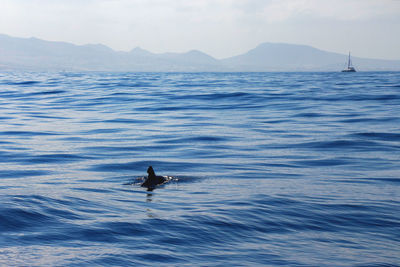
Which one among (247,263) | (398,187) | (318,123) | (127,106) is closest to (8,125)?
(127,106)

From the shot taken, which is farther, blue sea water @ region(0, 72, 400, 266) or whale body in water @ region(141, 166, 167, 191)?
whale body in water @ region(141, 166, 167, 191)

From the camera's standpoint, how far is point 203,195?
11.0 metres

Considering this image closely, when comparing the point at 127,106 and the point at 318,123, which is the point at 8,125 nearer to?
the point at 127,106

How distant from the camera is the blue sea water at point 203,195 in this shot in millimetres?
7340

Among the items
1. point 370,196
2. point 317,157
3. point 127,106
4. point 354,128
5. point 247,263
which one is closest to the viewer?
point 247,263

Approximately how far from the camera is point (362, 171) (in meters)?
13.8

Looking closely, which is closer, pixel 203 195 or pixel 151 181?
pixel 203 195

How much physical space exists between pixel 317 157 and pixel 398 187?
4346 mm

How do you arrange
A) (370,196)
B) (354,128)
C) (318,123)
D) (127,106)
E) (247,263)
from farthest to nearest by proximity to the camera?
(127,106)
(318,123)
(354,128)
(370,196)
(247,263)

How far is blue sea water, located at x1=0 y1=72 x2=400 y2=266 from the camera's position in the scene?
24.1ft

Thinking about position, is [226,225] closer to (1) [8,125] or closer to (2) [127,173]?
(2) [127,173]

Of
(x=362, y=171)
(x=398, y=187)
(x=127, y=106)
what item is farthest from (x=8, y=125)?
(x=398, y=187)

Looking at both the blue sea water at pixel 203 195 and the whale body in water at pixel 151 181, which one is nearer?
the blue sea water at pixel 203 195

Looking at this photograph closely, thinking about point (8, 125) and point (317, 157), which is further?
point (8, 125)
